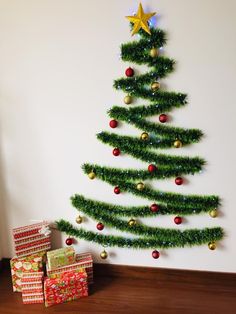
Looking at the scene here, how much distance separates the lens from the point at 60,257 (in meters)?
1.94

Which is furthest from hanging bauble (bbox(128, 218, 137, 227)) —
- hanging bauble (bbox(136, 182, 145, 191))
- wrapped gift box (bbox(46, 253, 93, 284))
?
wrapped gift box (bbox(46, 253, 93, 284))

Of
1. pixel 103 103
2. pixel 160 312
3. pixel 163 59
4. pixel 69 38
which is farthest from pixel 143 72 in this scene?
pixel 160 312

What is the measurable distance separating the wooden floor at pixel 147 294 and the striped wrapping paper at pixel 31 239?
27 centimetres

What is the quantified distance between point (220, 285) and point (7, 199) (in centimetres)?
143

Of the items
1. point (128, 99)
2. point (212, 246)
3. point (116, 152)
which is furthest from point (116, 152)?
point (212, 246)

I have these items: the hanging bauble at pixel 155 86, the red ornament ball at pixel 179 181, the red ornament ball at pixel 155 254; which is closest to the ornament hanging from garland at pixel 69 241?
the red ornament ball at pixel 155 254

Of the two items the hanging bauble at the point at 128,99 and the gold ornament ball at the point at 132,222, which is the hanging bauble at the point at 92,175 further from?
the hanging bauble at the point at 128,99

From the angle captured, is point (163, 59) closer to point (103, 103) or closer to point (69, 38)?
point (103, 103)

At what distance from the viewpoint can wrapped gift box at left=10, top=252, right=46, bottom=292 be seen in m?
1.93

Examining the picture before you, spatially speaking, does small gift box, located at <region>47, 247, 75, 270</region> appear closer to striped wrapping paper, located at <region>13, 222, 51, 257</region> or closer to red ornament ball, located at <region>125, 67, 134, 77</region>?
striped wrapping paper, located at <region>13, 222, 51, 257</region>

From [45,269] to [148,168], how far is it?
0.88 metres

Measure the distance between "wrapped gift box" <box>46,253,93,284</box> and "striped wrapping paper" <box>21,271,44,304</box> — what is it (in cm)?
7

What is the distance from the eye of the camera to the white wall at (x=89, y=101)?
173cm

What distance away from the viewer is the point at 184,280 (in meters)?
2.03
